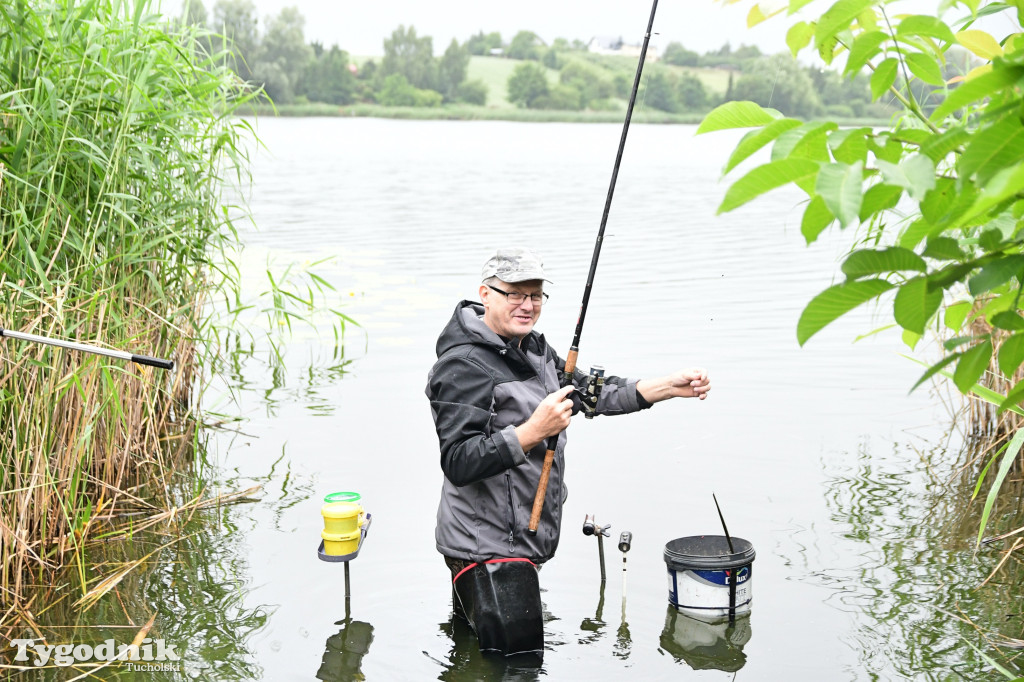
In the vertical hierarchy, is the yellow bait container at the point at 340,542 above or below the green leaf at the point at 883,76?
below

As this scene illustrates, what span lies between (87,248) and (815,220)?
360 centimetres

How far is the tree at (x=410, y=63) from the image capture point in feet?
148

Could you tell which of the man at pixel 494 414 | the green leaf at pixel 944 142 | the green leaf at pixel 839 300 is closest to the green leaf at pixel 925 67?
the green leaf at pixel 944 142

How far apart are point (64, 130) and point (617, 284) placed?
7960 millimetres

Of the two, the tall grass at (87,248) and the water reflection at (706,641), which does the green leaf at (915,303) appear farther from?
the tall grass at (87,248)

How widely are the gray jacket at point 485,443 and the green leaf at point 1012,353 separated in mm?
1934

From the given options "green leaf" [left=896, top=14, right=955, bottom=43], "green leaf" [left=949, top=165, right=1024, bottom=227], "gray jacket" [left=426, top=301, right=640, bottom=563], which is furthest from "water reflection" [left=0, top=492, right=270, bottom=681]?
"green leaf" [left=949, top=165, right=1024, bottom=227]

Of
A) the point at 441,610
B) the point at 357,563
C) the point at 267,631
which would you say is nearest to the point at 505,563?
the point at 441,610

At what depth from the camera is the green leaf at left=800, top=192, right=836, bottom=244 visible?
1.13 metres

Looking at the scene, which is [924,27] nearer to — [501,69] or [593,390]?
[593,390]

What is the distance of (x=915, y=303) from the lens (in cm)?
114

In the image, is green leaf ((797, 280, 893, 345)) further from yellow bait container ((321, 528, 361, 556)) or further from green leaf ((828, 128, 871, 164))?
yellow bait container ((321, 528, 361, 556))

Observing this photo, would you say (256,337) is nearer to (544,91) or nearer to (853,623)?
(853,623)

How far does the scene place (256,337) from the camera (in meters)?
8.68
